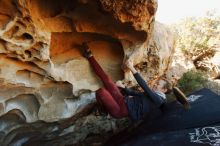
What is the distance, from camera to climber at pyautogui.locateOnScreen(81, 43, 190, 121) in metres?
4.96

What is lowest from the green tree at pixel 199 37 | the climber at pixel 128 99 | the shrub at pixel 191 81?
the climber at pixel 128 99

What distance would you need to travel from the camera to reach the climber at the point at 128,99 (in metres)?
4.96

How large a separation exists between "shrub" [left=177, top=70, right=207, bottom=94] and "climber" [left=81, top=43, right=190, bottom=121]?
5.15 metres

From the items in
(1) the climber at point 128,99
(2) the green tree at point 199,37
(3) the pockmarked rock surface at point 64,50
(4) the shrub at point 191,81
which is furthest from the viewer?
(2) the green tree at point 199,37

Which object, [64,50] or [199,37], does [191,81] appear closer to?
[199,37]

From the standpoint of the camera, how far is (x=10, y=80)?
13.9ft

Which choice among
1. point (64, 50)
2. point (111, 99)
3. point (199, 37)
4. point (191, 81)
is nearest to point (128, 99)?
point (111, 99)

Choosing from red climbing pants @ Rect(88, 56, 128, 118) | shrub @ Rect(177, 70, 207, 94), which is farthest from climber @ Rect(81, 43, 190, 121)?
shrub @ Rect(177, 70, 207, 94)

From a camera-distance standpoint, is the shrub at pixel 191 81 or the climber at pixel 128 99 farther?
the shrub at pixel 191 81

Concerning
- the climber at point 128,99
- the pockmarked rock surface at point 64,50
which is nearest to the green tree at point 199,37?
the pockmarked rock surface at point 64,50

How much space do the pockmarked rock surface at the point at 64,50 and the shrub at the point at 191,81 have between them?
4338 millimetres

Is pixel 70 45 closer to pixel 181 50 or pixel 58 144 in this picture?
pixel 58 144

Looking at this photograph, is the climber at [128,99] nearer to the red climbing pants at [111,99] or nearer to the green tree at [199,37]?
the red climbing pants at [111,99]

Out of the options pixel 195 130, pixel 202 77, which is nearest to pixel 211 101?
pixel 195 130
